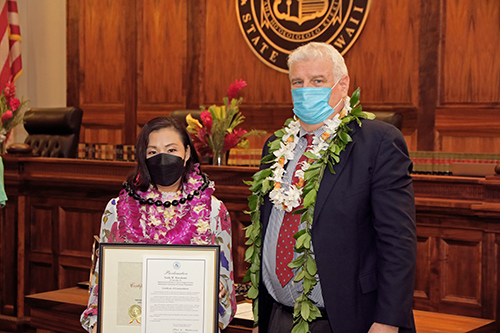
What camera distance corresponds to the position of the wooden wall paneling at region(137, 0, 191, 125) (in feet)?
22.9

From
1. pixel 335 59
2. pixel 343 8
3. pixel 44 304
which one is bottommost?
pixel 44 304

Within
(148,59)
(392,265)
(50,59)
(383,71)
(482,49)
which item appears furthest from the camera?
(50,59)

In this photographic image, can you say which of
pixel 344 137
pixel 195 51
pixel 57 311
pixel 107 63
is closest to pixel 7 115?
pixel 107 63

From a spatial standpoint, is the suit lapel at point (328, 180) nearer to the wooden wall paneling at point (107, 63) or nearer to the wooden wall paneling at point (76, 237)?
the wooden wall paneling at point (76, 237)

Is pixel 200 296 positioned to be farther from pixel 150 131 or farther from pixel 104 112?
pixel 104 112

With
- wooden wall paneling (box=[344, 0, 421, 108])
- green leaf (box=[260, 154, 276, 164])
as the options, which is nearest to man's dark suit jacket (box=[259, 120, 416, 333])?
green leaf (box=[260, 154, 276, 164])

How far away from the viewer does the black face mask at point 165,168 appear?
206 cm

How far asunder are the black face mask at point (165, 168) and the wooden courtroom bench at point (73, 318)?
3.83ft

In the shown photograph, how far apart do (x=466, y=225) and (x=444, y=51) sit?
99.7 inches

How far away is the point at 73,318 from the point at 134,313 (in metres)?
1.75

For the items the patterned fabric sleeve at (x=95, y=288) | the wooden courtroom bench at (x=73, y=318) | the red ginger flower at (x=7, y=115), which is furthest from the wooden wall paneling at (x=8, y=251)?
the patterned fabric sleeve at (x=95, y=288)

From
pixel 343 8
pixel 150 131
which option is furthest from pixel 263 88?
pixel 150 131

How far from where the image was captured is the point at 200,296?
74.2 inches

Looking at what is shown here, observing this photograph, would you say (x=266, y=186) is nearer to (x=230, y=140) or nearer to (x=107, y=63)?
(x=230, y=140)
